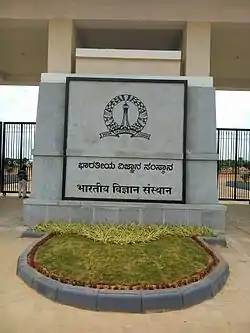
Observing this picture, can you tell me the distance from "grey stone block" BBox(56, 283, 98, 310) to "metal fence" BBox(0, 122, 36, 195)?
11.6 m

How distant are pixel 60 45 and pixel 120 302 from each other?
22.7 ft

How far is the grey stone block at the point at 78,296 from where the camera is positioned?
4344 millimetres

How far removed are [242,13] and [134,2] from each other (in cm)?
243

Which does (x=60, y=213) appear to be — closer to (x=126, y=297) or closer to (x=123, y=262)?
(x=123, y=262)

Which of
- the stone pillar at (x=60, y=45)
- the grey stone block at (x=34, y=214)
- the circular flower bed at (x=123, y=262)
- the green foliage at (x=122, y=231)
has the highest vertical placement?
the stone pillar at (x=60, y=45)

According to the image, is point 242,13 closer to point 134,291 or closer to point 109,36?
point 109,36

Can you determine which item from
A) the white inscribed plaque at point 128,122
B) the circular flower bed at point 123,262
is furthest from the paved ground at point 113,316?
the white inscribed plaque at point 128,122

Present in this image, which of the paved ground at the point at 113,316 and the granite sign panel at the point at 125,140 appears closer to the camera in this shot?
the paved ground at the point at 113,316

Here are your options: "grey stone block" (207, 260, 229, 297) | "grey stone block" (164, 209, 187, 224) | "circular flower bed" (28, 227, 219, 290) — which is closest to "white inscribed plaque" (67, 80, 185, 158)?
"grey stone block" (164, 209, 187, 224)

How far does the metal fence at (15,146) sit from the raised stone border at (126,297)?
38.0 ft

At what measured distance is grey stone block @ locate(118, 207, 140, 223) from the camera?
8.13 metres

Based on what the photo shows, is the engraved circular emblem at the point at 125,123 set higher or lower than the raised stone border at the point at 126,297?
higher

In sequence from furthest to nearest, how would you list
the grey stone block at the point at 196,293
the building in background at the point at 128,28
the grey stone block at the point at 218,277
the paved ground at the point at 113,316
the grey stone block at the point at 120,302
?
the building in background at the point at 128,28 < the grey stone block at the point at 218,277 < the grey stone block at the point at 196,293 < the grey stone block at the point at 120,302 < the paved ground at the point at 113,316

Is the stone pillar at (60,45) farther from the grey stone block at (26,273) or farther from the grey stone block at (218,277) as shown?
the grey stone block at (218,277)
